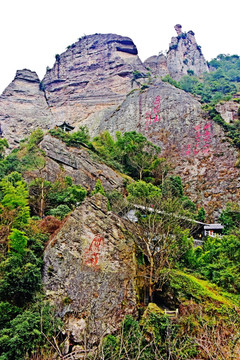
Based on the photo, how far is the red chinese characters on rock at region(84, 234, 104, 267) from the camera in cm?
1255

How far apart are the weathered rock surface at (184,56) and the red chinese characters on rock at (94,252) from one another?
56.1 m

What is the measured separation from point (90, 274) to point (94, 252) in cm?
97

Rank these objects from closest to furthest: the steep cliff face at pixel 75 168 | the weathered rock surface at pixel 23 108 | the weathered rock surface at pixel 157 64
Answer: the steep cliff face at pixel 75 168, the weathered rock surface at pixel 23 108, the weathered rock surface at pixel 157 64

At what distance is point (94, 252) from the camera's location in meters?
12.8

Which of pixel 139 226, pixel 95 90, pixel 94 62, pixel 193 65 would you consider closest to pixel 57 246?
pixel 139 226

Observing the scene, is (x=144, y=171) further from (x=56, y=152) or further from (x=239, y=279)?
(x=239, y=279)

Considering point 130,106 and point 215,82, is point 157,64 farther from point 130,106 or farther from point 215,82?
point 130,106

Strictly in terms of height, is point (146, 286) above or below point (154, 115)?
below

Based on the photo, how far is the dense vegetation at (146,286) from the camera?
30.4 feet

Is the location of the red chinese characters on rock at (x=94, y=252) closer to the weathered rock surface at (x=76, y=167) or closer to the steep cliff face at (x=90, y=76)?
the weathered rock surface at (x=76, y=167)

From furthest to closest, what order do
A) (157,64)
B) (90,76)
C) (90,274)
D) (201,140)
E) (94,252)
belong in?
(157,64)
(90,76)
(201,140)
(94,252)
(90,274)

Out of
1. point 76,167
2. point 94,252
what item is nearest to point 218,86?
point 76,167

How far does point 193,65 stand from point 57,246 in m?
66.3

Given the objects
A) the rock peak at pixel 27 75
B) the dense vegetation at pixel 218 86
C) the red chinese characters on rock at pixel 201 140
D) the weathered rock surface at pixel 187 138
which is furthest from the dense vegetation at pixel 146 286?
the rock peak at pixel 27 75
